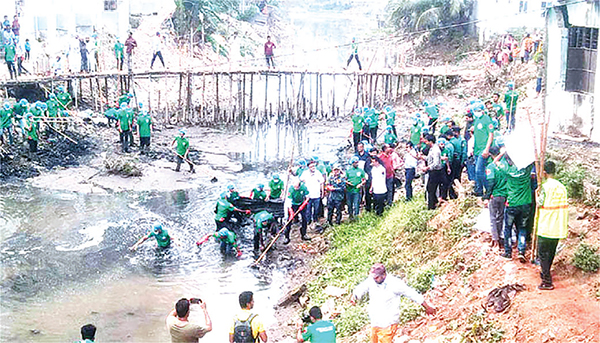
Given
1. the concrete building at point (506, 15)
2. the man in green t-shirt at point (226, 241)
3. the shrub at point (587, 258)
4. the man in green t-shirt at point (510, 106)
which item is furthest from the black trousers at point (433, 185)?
the concrete building at point (506, 15)

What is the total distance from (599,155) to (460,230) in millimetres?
4642

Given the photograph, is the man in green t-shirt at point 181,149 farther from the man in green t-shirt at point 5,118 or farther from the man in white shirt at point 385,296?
the man in white shirt at point 385,296

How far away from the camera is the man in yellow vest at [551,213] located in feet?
28.2

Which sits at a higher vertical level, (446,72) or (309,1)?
(309,1)

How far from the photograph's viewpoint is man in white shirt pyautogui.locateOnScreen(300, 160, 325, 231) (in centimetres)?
1566

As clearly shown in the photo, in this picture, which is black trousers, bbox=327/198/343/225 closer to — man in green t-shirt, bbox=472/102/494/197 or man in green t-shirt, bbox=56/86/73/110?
man in green t-shirt, bbox=472/102/494/197

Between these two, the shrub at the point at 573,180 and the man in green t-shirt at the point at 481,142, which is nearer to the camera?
the shrub at the point at 573,180

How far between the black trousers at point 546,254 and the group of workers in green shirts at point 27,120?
16511 millimetres

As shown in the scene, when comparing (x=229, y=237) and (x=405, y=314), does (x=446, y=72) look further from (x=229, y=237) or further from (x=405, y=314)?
(x=405, y=314)

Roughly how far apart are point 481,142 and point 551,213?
4.92 m

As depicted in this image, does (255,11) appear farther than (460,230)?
Yes

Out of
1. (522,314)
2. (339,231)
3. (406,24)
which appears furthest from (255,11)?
(522,314)

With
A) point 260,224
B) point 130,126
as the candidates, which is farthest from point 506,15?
point 260,224

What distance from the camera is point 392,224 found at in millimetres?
14398
